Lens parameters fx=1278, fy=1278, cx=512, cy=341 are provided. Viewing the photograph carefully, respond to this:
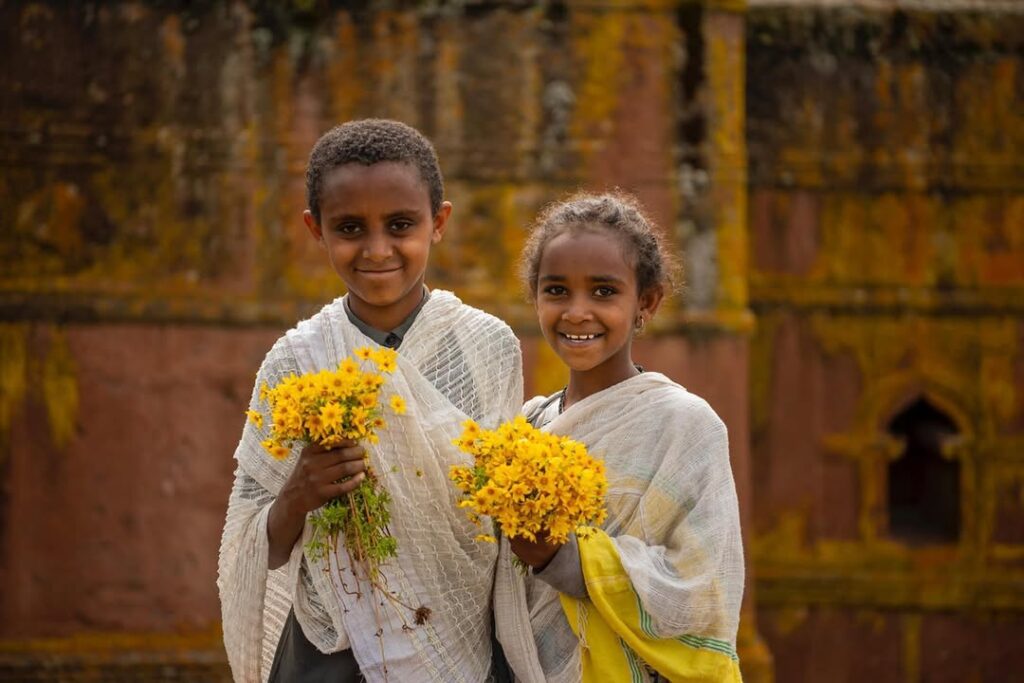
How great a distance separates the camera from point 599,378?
9.59 feet

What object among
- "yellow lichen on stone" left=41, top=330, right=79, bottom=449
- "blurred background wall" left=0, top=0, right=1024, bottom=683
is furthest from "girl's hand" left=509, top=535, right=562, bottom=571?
"yellow lichen on stone" left=41, top=330, right=79, bottom=449

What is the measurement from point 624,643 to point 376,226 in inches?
40.9

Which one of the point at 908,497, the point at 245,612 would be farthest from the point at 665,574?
the point at 908,497

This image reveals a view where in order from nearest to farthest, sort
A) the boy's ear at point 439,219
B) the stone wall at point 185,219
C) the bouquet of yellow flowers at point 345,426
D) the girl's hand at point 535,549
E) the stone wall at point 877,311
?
the bouquet of yellow flowers at point 345,426, the girl's hand at point 535,549, the boy's ear at point 439,219, the stone wall at point 185,219, the stone wall at point 877,311

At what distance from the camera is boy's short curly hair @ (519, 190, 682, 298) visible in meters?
2.84

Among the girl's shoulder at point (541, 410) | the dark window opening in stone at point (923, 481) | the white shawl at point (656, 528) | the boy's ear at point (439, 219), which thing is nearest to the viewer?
the white shawl at point (656, 528)

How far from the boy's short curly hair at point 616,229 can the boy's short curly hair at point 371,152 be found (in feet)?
0.86

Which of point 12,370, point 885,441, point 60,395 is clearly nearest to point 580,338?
point 60,395

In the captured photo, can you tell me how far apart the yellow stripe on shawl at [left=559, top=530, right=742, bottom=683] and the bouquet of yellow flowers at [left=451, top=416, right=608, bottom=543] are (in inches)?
5.5

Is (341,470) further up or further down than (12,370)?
further up

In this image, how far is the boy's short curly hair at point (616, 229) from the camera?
9.32ft

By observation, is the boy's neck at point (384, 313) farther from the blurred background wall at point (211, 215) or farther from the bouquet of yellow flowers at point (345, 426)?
the blurred background wall at point (211, 215)

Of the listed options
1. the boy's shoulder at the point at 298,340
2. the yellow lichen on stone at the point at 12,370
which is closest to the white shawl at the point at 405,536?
the boy's shoulder at the point at 298,340

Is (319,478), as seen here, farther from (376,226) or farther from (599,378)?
(599,378)
